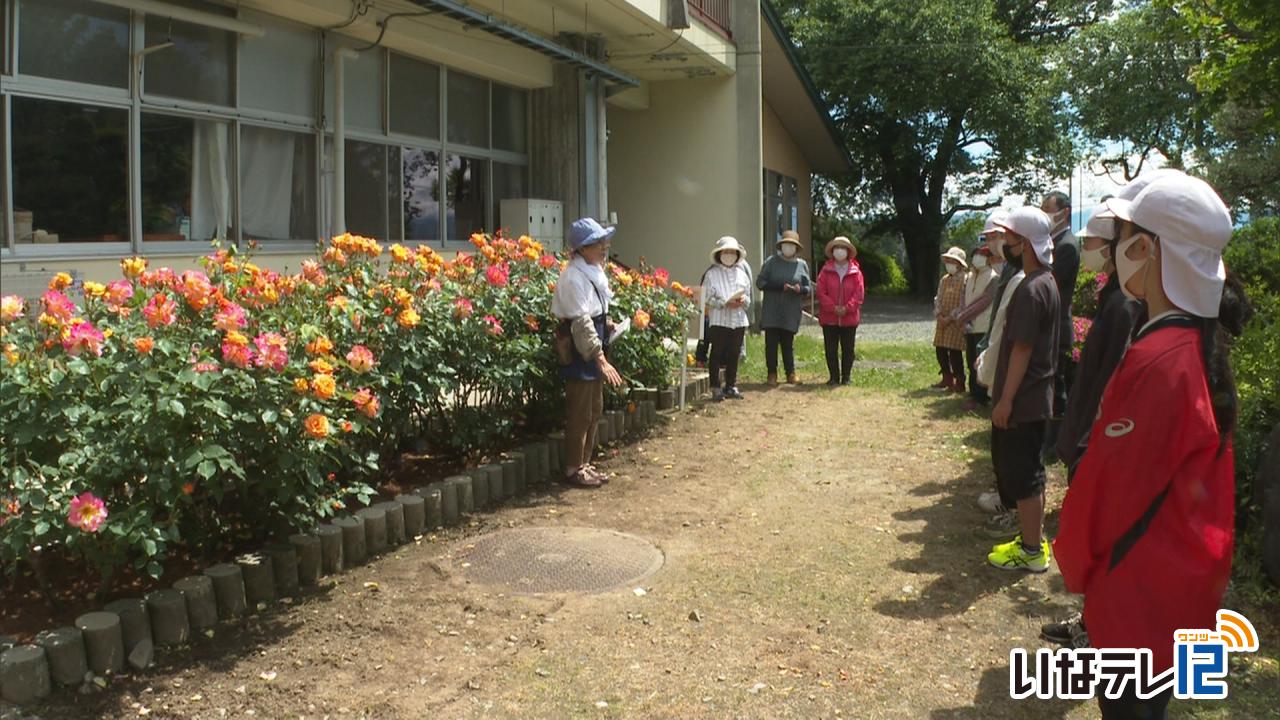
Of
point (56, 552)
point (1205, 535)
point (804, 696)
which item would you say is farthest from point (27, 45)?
point (1205, 535)

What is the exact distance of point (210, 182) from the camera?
986cm

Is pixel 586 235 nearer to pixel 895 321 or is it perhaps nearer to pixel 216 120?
pixel 216 120

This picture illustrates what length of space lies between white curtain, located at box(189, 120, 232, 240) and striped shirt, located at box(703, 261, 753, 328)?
4.95 m

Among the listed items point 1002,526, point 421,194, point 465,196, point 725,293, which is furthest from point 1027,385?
point 465,196

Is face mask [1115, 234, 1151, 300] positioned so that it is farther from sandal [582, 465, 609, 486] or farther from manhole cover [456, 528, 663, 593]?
sandal [582, 465, 609, 486]

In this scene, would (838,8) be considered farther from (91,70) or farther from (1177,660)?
(1177,660)

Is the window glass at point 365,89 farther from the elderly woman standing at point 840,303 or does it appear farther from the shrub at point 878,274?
the shrub at point 878,274

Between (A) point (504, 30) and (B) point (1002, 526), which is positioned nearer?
(B) point (1002, 526)

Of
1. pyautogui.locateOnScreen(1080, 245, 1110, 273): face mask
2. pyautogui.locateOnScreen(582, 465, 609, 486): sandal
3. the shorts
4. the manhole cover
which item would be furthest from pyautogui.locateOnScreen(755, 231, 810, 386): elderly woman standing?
pyautogui.locateOnScreen(1080, 245, 1110, 273): face mask

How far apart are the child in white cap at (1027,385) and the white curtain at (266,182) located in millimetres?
7558

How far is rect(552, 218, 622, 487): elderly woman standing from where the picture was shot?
22.7 feet

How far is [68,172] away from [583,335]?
468cm

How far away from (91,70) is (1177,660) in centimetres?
882

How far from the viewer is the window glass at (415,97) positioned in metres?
12.5
